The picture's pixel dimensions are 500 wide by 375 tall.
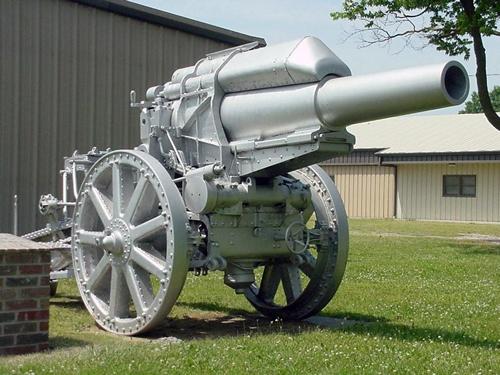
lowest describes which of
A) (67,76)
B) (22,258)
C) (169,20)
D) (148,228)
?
(22,258)

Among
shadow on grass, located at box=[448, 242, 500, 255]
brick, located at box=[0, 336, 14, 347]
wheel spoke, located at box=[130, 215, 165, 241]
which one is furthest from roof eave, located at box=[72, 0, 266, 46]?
brick, located at box=[0, 336, 14, 347]

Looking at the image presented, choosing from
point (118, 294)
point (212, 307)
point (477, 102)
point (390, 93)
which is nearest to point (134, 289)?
point (118, 294)

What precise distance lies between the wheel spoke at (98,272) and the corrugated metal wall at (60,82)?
510 cm

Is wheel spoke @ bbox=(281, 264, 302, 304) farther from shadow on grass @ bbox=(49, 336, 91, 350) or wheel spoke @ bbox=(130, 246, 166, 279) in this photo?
shadow on grass @ bbox=(49, 336, 91, 350)

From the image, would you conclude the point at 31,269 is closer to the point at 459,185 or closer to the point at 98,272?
the point at 98,272

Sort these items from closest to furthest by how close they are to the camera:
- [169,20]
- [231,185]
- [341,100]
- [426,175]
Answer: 1. [341,100]
2. [231,185]
3. [169,20]
4. [426,175]

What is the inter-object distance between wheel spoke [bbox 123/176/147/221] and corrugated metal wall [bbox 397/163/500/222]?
2554cm

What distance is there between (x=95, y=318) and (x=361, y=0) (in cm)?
1585

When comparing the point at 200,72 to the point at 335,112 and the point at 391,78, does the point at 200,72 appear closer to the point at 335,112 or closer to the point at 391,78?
the point at 335,112

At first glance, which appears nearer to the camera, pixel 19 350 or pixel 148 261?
pixel 19 350

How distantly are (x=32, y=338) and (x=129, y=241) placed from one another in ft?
4.73

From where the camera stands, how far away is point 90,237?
29.6ft

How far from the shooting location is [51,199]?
11.0 metres

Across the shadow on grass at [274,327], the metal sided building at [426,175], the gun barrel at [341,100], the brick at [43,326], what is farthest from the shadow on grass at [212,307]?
the metal sided building at [426,175]
